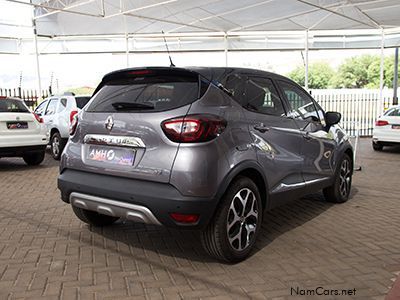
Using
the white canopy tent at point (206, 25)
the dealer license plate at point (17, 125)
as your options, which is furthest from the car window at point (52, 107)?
the white canopy tent at point (206, 25)

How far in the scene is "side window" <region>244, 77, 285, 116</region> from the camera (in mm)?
4043

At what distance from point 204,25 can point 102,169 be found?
49.1 ft

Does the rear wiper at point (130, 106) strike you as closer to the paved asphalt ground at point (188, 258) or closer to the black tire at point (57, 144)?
the paved asphalt ground at point (188, 258)

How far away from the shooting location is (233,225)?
366cm

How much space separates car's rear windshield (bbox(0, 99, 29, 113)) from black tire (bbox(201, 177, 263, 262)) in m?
6.64

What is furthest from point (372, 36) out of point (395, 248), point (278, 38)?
point (395, 248)

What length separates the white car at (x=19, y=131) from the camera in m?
8.39

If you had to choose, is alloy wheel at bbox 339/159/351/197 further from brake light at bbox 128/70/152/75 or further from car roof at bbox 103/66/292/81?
brake light at bbox 128/70/152/75

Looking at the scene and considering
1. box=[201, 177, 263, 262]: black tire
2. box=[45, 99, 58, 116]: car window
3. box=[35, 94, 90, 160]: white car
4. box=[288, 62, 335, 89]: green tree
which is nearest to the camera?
box=[201, 177, 263, 262]: black tire

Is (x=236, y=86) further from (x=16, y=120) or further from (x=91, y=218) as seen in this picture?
(x=16, y=120)

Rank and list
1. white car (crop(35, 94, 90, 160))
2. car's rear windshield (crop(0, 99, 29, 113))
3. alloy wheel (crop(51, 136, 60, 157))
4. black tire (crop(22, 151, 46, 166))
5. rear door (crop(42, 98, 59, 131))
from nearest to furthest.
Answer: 1. car's rear windshield (crop(0, 99, 29, 113))
2. black tire (crop(22, 151, 46, 166))
3. white car (crop(35, 94, 90, 160))
4. alloy wheel (crop(51, 136, 60, 157))
5. rear door (crop(42, 98, 59, 131))

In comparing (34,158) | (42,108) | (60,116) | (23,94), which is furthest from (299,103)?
(23,94)

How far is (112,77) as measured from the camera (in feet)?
13.7

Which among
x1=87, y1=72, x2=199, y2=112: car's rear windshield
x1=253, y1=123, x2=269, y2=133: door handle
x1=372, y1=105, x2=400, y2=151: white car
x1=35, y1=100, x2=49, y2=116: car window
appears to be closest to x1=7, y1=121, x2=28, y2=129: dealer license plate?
x1=35, y1=100, x2=49, y2=116: car window
